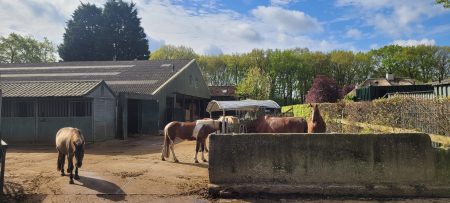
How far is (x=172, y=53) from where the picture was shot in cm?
5500

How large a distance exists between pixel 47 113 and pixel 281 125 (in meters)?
11.5

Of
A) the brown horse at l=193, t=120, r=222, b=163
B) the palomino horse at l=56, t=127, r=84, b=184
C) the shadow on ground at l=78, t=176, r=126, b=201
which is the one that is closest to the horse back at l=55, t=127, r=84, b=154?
the palomino horse at l=56, t=127, r=84, b=184

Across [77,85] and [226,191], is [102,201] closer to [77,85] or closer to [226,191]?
[226,191]

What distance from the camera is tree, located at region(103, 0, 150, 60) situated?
50750 millimetres

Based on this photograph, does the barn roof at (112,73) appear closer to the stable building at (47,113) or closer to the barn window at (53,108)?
the stable building at (47,113)

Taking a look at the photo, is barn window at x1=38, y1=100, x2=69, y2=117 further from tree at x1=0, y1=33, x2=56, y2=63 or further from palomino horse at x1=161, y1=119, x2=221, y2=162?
tree at x1=0, y1=33, x2=56, y2=63

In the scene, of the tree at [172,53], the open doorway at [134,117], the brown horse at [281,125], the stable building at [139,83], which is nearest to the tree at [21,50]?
the tree at [172,53]

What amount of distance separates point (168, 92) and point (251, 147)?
1879 centimetres

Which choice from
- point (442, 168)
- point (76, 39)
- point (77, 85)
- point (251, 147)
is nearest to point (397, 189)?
point (442, 168)

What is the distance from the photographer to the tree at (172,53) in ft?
179

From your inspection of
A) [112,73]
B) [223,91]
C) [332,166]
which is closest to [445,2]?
[332,166]

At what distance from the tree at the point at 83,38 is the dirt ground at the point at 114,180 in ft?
118

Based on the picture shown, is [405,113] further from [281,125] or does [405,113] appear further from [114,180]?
[114,180]

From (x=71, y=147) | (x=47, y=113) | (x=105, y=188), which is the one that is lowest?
(x=105, y=188)
